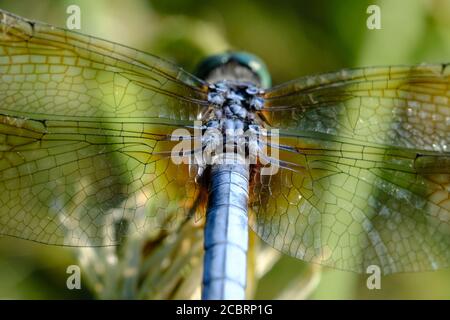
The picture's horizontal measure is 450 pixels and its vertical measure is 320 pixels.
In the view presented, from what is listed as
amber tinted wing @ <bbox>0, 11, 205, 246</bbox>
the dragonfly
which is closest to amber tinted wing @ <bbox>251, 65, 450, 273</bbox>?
the dragonfly

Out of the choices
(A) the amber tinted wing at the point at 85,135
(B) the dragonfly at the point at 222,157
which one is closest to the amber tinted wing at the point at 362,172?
(B) the dragonfly at the point at 222,157

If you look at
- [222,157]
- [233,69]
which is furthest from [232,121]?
[233,69]

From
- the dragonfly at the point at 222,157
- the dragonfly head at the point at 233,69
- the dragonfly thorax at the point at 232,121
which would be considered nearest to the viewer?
the dragonfly at the point at 222,157

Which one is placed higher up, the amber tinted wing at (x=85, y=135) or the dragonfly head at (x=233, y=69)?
the dragonfly head at (x=233, y=69)

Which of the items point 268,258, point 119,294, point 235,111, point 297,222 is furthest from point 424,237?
point 119,294

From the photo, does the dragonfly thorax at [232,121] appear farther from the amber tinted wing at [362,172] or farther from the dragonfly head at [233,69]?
the dragonfly head at [233,69]

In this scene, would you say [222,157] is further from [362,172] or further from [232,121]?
[362,172]

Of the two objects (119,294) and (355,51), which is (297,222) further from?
(355,51)
